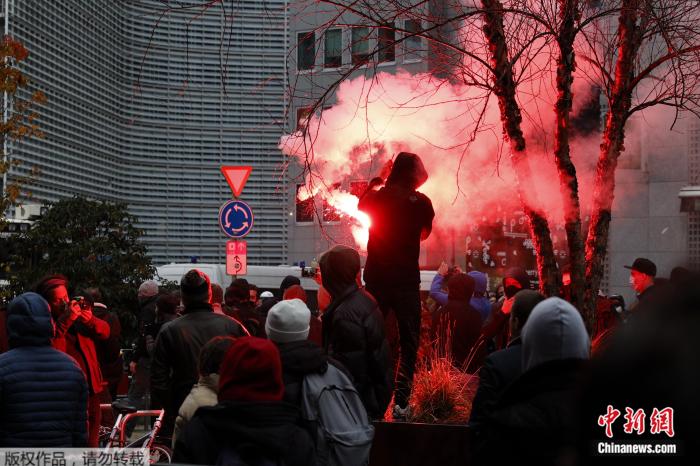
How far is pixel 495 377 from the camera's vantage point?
3.61 metres

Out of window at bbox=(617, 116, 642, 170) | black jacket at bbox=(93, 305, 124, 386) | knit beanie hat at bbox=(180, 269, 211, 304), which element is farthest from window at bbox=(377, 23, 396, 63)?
window at bbox=(617, 116, 642, 170)

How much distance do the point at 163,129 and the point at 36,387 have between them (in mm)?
36223

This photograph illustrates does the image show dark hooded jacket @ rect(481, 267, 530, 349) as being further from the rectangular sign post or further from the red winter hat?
the rectangular sign post

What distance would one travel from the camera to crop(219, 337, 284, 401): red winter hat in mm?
3588

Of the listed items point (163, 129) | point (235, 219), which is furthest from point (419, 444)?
point (163, 129)

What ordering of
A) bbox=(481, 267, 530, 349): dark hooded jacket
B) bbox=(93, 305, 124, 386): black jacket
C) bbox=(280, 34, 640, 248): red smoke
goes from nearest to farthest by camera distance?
bbox=(481, 267, 530, 349): dark hooded jacket, bbox=(93, 305, 124, 386): black jacket, bbox=(280, 34, 640, 248): red smoke

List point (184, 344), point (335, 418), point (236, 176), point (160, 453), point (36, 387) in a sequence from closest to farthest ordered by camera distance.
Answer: point (335, 418) < point (36, 387) < point (184, 344) < point (160, 453) < point (236, 176)

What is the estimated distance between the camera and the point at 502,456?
306 cm

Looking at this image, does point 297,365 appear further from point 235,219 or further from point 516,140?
point 235,219

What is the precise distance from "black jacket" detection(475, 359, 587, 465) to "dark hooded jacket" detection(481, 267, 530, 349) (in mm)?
3997

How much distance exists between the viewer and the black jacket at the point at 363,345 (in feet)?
16.9

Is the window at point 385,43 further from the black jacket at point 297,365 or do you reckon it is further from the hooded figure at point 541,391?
the hooded figure at point 541,391

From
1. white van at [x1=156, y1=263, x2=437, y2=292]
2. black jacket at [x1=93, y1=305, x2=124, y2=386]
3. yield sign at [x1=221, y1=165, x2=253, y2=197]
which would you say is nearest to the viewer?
black jacket at [x1=93, y1=305, x2=124, y2=386]

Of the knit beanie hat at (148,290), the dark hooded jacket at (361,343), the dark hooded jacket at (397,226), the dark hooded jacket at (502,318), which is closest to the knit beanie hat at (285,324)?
the dark hooded jacket at (361,343)
